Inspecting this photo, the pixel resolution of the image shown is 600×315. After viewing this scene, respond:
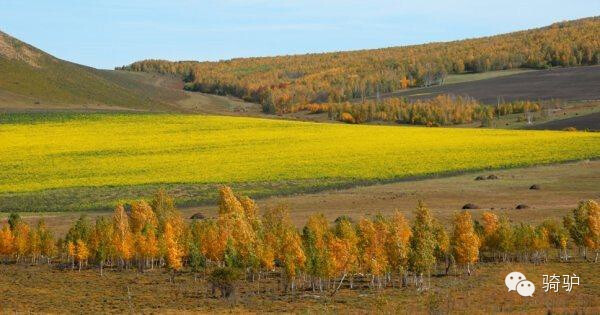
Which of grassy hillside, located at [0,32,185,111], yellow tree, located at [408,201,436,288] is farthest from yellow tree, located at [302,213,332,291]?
grassy hillside, located at [0,32,185,111]

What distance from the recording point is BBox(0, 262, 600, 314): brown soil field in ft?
170

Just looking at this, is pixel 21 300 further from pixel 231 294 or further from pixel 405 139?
pixel 405 139

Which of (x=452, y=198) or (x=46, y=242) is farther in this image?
(x=452, y=198)

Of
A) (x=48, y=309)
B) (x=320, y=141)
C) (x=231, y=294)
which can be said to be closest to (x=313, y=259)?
(x=231, y=294)

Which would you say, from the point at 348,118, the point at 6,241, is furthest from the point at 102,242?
the point at 348,118

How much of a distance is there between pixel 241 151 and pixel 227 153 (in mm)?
2359

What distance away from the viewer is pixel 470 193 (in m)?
96.1

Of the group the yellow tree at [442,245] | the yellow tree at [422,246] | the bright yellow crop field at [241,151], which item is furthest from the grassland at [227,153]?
the yellow tree at [422,246]

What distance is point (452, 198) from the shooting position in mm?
93625

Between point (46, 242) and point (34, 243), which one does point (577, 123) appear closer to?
point (46, 242)

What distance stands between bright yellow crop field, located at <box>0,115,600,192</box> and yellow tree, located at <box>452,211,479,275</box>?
129 feet

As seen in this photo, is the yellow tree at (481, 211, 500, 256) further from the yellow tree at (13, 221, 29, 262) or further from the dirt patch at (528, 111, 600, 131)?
the dirt patch at (528, 111, 600, 131)

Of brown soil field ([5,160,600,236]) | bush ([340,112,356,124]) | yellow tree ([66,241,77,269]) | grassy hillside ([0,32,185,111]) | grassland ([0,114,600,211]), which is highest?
grassy hillside ([0,32,185,111])

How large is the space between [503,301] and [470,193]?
42876mm
